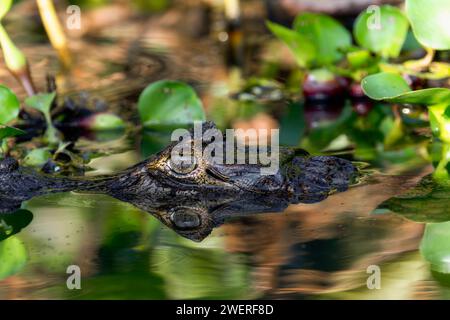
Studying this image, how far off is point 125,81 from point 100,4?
2.59 metres

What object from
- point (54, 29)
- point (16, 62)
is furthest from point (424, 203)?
point (54, 29)

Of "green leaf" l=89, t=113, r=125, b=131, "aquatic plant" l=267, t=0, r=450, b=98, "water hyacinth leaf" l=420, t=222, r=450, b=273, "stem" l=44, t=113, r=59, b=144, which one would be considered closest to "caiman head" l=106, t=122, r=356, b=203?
"water hyacinth leaf" l=420, t=222, r=450, b=273

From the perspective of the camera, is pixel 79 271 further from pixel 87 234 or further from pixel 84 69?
pixel 84 69

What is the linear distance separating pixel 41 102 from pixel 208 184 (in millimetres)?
1300

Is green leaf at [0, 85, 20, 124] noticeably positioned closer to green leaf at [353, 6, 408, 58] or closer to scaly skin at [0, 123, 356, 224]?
scaly skin at [0, 123, 356, 224]

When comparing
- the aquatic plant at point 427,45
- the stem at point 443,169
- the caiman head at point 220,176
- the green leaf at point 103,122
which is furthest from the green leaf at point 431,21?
the green leaf at point 103,122

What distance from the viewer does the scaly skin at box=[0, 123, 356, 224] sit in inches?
144

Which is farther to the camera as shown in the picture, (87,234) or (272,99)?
(272,99)

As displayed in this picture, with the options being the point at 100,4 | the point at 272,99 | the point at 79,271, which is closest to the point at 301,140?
the point at 272,99

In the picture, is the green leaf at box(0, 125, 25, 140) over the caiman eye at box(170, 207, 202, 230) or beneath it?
over

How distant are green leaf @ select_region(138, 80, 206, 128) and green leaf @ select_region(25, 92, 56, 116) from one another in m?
0.44
